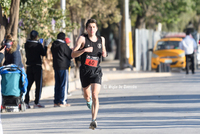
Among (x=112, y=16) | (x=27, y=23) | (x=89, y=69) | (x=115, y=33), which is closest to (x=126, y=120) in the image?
(x=89, y=69)

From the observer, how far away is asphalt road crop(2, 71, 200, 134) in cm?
840

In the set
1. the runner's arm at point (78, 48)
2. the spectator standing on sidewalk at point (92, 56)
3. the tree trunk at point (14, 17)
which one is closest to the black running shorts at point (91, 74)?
the spectator standing on sidewalk at point (92, 56)

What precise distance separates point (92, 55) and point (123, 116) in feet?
6.35

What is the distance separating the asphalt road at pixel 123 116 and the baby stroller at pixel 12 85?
1.15 ft

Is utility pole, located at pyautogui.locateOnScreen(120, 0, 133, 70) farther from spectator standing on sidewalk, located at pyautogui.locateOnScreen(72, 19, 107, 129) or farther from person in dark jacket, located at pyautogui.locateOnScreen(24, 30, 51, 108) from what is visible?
spectator standing on sidewalk, located at pyautogui.locateOnScreen(72, 19, 107, 129)

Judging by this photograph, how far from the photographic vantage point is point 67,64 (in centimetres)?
1232

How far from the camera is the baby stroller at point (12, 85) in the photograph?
37.3 feet

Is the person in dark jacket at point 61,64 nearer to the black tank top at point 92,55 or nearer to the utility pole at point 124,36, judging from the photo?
the black tank top at point 92,55

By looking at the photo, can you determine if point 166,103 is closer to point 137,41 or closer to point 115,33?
point 137,41

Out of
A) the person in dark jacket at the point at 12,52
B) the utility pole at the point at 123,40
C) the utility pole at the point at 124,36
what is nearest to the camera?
the person in dark jacket at the point at 12,52

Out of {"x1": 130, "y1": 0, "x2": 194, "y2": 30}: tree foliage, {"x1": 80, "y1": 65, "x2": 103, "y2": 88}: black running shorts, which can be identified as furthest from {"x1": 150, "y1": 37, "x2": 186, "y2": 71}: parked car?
{"x1": 80, "y1": 65, "x2": 103, "y2": 88}: black running shorts

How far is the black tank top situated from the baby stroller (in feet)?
10.6

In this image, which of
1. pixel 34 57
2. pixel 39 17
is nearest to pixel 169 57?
pixel 39 17

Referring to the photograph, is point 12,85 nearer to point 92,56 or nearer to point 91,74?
point 91,74
